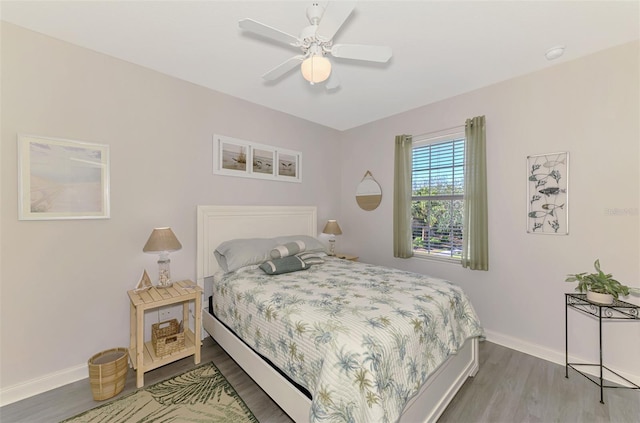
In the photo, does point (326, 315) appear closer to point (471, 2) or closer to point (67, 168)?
point (471, 2)

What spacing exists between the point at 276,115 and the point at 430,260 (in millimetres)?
2807

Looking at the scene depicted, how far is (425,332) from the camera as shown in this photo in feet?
5.20

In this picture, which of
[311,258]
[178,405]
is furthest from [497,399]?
[178,405]

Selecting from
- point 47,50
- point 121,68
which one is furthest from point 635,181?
point 47,50

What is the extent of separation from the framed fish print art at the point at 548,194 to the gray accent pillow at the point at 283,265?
7.72 feet

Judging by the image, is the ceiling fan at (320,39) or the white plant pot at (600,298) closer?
the ceiling fan at (320,39)

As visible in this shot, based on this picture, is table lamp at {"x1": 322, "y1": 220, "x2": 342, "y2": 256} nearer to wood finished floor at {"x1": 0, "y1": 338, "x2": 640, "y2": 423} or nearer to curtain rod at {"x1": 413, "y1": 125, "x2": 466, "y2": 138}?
curtain rod at {"x1": 413, "y1": 125, "x2": 466, "y2": 138}

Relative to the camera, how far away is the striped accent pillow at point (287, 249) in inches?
110

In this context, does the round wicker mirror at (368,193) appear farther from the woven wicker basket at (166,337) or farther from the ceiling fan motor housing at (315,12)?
the woven wicker basket at (166,337)

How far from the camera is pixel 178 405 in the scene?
1.83m

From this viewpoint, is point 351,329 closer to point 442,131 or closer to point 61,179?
point 61,179

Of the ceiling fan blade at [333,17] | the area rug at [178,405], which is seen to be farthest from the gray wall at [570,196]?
the area rug at [178,405]

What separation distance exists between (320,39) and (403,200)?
2.37 m

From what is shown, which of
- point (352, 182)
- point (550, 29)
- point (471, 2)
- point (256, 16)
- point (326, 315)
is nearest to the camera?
point (326, 315)
